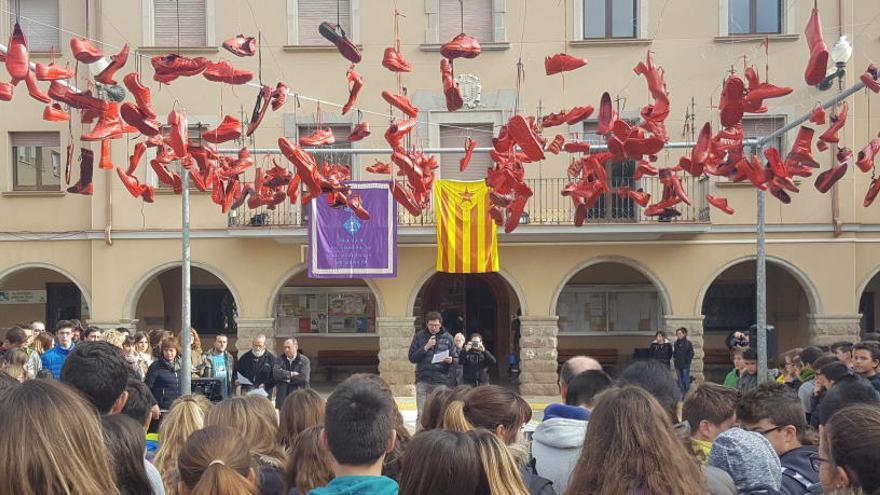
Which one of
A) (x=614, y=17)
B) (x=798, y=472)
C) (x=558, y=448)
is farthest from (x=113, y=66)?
(x=614, y=17)

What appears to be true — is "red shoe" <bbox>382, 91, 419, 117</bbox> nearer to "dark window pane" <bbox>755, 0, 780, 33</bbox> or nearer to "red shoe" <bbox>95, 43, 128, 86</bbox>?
"red shoe" <bbox>95, 43, 128, 86</bbox>

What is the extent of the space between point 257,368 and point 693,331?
1040 centimetres

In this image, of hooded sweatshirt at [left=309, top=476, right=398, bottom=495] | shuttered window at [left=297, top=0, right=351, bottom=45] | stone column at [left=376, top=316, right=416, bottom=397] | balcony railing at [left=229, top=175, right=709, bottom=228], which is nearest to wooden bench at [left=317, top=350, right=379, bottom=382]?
stone column at [left=376, top=316, right=416, bottom=397]

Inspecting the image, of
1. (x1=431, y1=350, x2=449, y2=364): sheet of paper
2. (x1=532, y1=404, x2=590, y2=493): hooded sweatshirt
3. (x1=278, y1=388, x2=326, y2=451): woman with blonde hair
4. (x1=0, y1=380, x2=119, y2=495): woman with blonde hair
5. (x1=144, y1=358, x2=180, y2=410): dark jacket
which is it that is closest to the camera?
(x1=0, y1=380, x2=119, y2=495): woman with blonde hair

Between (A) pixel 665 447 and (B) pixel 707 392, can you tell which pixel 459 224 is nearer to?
(B) pixel 707 392

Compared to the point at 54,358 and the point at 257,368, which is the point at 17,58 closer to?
the point at 54,358

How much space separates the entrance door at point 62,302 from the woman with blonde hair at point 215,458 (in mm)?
20105

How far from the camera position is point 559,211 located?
18719mm

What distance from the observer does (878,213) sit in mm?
18766

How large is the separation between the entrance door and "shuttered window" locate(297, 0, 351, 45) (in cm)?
887

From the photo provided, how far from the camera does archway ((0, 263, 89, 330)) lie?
72.2 feet

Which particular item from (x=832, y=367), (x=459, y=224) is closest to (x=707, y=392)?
(x=832, y=367)

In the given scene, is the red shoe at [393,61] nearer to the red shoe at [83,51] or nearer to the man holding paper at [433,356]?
the red shoe at [83,51]

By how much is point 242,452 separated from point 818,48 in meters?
5.84
